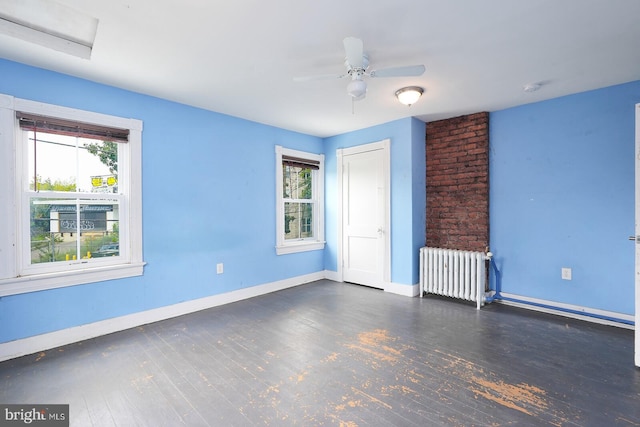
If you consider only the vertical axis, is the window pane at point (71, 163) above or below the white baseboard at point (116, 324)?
above

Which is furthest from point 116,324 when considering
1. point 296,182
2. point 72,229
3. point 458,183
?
point 458,183

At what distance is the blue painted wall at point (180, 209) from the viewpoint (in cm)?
271

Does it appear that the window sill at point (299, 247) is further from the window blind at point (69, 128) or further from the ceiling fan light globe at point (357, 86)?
the ceiling fan light globe at point (357, 86)

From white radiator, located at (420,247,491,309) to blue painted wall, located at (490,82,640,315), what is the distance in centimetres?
44

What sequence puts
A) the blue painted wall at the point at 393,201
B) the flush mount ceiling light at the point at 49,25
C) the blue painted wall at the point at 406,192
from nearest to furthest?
the flush mount ceiling light at the point at 49,25
the blue painted wall at the point at 393,201
the blue painted wall at the point at 406,192

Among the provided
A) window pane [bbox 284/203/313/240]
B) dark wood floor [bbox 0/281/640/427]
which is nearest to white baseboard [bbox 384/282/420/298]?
dark wood floor [bbox 0/281/640/427]

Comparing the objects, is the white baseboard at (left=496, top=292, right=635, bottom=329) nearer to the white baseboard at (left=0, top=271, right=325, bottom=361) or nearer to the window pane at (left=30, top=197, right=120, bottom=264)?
the white baseboard at (left=0, top=271, right=325, bottom=361)

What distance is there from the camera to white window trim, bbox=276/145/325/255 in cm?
466

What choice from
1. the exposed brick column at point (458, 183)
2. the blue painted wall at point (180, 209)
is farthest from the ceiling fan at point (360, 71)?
Answer: the exposed brick column at point (458, 183)

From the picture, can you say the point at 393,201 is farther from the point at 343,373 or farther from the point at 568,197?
the point at 343,373

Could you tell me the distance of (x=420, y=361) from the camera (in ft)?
8.00

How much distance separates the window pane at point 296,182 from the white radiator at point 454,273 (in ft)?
7.19

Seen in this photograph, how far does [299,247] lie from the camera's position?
4.95 meters

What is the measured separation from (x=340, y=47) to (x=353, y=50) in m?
0.37
